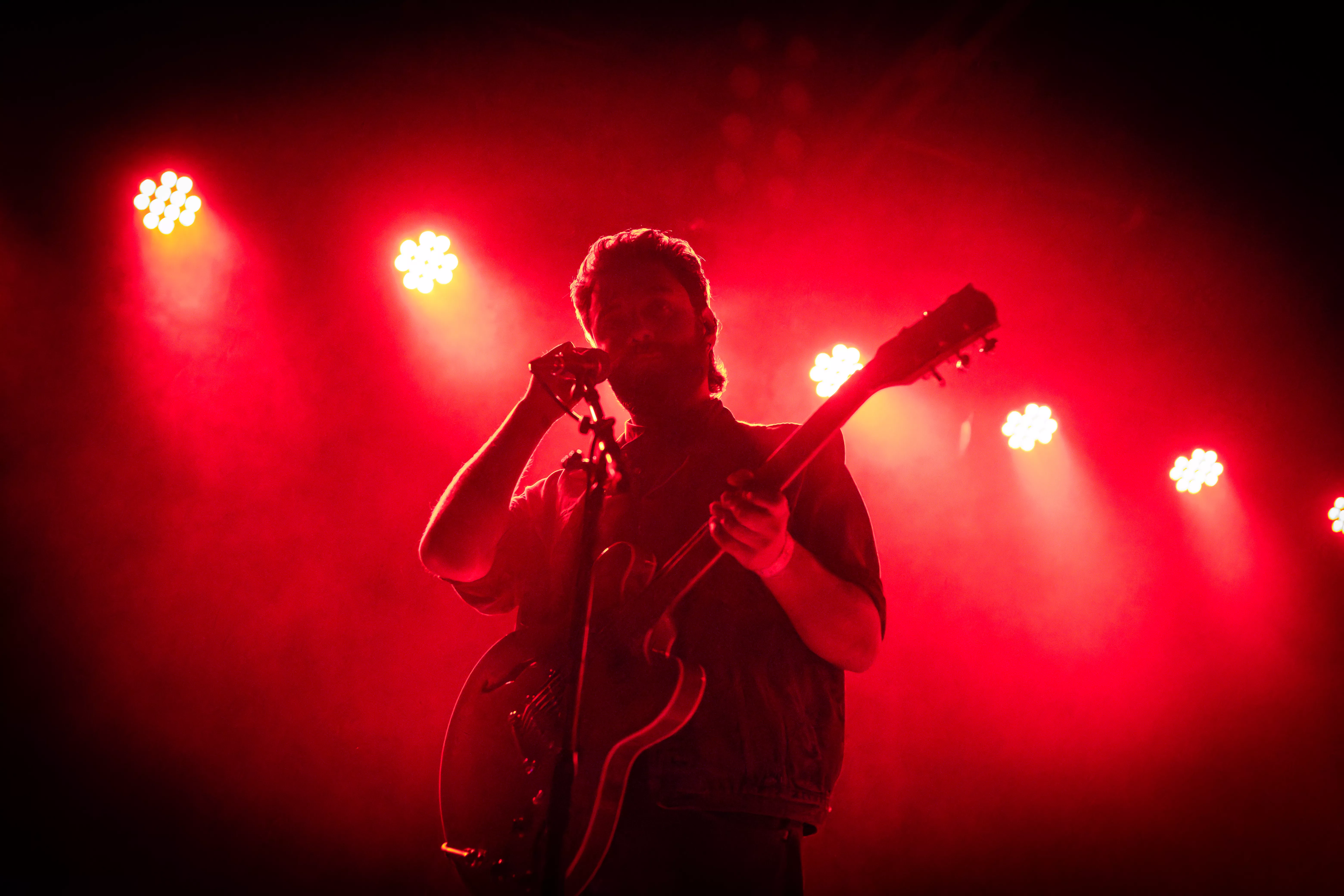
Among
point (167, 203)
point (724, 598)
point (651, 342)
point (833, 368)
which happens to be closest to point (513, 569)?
point (724, 598)

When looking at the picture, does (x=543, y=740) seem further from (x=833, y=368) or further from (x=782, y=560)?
(x=833, y=368)

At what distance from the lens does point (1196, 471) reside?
6105 millimetres

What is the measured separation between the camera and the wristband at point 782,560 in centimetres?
163

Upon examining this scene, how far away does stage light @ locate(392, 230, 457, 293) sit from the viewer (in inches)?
179

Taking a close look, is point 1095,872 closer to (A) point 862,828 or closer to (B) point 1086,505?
(A) point 862,828

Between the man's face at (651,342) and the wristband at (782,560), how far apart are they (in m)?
0.73

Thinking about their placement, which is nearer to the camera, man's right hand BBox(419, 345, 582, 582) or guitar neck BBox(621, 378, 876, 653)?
guitar neck BBox(621, 378, 876, 653)

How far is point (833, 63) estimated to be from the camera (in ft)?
14.5

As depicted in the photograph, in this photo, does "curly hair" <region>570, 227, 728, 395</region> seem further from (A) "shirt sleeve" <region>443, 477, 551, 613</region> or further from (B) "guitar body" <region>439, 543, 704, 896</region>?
(B) "guitar body" <region>439, 543, 704, 896</region>

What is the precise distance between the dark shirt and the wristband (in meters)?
0.18

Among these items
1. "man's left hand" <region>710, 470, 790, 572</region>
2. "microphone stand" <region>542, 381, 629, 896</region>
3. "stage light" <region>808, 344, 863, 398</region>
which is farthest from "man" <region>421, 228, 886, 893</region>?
"stage light" <region>808, 344, 863, 398</region>

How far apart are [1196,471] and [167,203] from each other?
7862mm

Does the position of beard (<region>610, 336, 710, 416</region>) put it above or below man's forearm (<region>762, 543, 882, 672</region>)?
above

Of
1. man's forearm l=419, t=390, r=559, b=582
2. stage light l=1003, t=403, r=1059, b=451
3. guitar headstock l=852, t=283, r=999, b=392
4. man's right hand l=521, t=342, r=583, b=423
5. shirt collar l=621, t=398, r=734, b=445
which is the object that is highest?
stage light l=1003, t=403, r=1059, b=451
